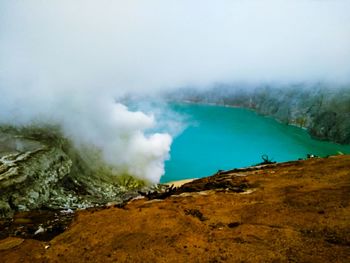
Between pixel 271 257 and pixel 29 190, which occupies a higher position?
pixel 271 257

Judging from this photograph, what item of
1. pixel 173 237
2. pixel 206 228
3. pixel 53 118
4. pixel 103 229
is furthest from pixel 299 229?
pixel 53 118

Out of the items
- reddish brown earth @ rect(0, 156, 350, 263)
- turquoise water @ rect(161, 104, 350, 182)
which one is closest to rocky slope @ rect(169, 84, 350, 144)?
turquoise water @ rect(161, 104, 350, 182)

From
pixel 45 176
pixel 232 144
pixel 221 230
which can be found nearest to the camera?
pixel 221 230

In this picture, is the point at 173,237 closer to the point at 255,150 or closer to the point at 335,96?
the point at 255,150

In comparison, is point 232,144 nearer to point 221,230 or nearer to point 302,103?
point 302,103

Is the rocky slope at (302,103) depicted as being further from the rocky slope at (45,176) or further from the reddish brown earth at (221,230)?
the reddish brown earth at (221,230)

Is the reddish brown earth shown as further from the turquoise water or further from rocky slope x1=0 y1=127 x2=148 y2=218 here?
the turquoise water

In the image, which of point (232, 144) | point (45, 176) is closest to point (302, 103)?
point (232, 144)
